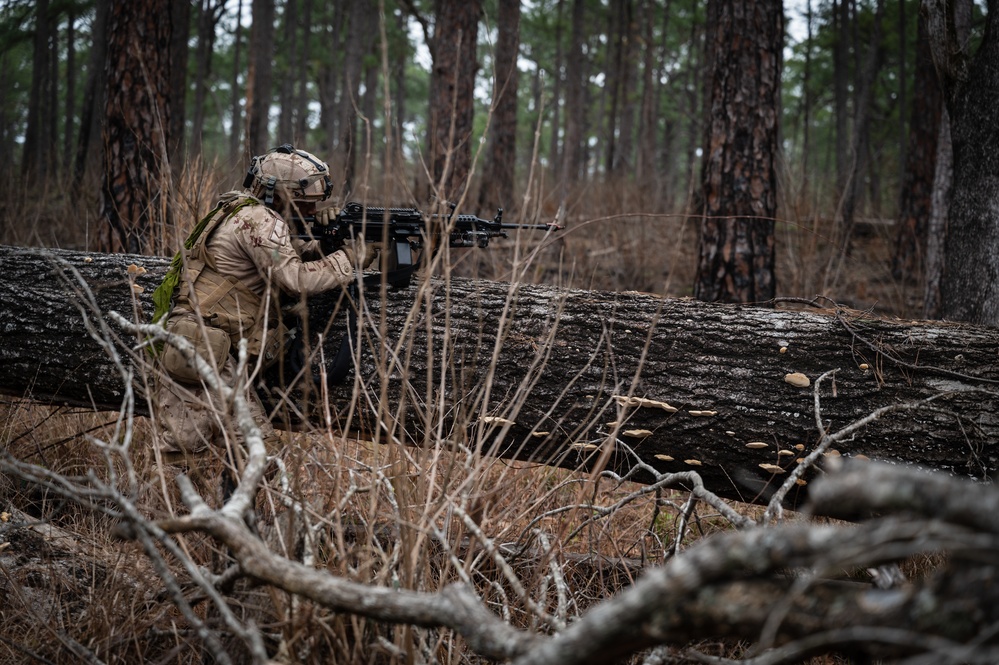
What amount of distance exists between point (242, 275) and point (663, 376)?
1958 millimetres

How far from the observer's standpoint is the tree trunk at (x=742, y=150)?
5.08 m

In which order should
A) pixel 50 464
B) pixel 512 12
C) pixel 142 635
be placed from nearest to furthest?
1. pixel 142 635
2. pixel 50 464
3. pixel 512 12

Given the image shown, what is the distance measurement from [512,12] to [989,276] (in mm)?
8770

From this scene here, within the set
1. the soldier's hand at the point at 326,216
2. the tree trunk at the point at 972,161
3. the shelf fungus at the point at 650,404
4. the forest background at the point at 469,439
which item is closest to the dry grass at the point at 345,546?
the forest background at the point at 469,439

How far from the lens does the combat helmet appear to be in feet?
10.6

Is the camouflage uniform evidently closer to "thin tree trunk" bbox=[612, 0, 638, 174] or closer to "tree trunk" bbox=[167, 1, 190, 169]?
"tree trunk" bbox=[167, 1, 190, 169]

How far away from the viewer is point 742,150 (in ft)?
17.0

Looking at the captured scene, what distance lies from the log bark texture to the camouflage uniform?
0.28m

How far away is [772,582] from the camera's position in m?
1.18

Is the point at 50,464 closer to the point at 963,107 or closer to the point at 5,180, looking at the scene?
the point at 963,107

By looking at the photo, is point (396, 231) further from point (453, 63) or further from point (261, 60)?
point (261, 60)

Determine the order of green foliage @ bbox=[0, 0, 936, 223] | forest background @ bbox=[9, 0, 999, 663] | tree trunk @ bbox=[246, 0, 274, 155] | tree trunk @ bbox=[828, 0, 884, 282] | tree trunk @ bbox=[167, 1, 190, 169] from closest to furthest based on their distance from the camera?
forest background @ bbox=[9, 0, 999, 663]
tree trunk @ bbox=[828, 0, 884, 282]
tree trunk @ bbox=[167, 1, 190, 169]
tree trunk @ bbox=[246, 0, 274, 155]
green foliage @ bbox=[0, 0, 936, 223]

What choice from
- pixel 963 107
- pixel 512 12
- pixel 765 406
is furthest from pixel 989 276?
pixel 512 12

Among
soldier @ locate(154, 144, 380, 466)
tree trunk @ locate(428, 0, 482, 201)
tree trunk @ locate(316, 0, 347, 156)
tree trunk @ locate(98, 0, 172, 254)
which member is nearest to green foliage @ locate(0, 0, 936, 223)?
tree trunk @ locate(316, 0, 347, 156)
